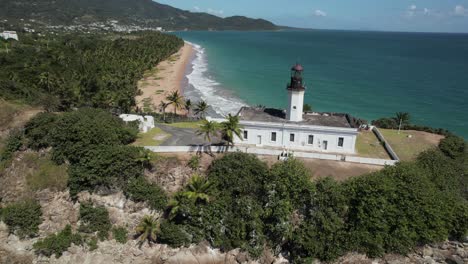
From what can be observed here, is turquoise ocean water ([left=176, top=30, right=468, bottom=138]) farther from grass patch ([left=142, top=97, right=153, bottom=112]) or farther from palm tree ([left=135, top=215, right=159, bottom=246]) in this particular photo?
palm tree ([left=135, top=215, right=159, bottom=246])

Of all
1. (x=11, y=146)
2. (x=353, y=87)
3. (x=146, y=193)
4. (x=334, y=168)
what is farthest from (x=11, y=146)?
(x=353, y=87)

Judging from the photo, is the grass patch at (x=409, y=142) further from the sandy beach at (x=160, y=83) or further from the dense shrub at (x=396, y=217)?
the sandy beach at (x=160, y=83)

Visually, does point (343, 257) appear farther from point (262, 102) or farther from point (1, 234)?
point (262, 102)

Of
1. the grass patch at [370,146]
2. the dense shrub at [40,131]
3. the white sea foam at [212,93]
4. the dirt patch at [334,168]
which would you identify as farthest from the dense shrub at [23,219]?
the white sea foam at [212,93]

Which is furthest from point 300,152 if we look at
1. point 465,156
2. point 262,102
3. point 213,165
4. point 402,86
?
point 402,86

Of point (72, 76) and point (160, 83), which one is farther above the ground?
point (72, 76)

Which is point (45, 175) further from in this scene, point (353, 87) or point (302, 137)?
point (353, 87)

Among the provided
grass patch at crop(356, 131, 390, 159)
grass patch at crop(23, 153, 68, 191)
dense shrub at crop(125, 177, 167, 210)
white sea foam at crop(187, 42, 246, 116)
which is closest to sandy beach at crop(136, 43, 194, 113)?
white sea foam at crop(187, 42, 246, 116)
